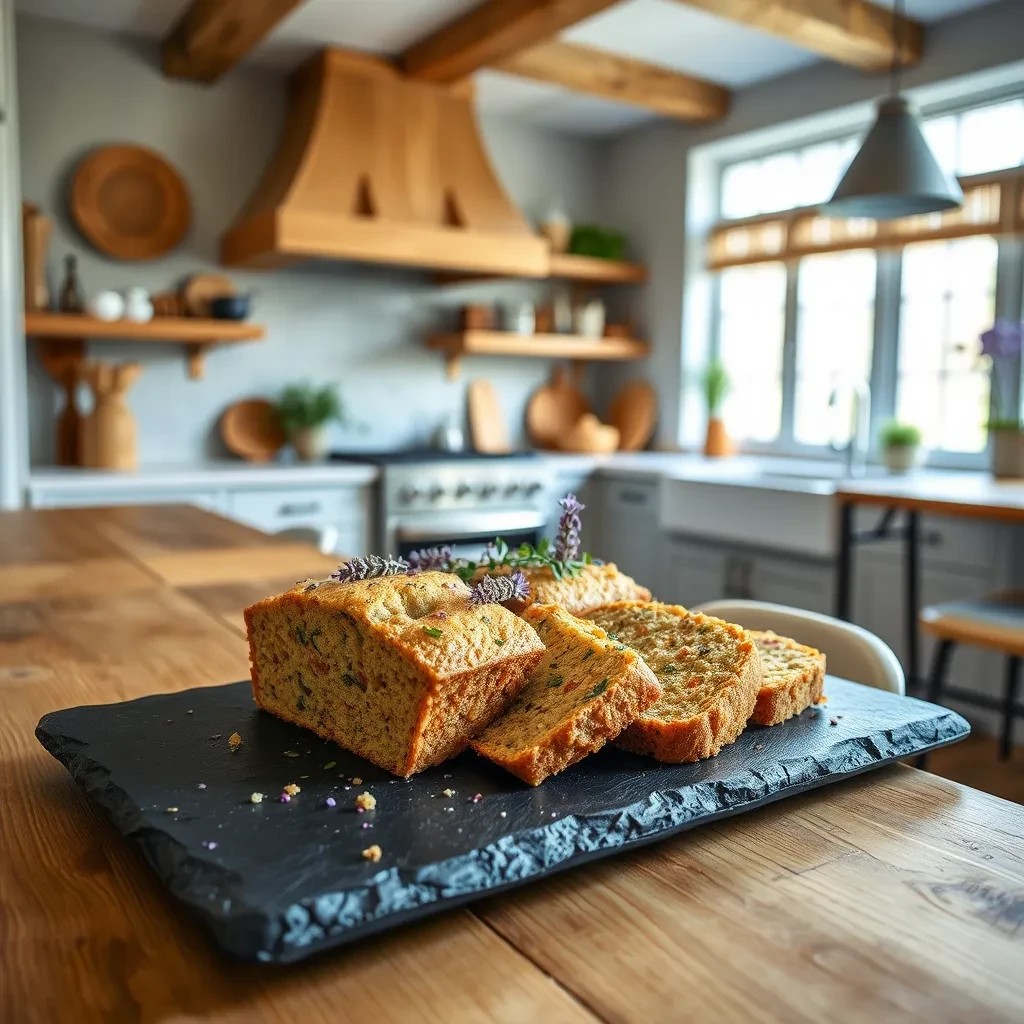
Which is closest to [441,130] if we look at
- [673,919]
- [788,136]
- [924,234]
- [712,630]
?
[788,136]

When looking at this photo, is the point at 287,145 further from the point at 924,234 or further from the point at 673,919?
the point at 673,919

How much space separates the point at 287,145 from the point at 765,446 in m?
2.47

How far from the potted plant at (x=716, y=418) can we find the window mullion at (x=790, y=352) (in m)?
0.26

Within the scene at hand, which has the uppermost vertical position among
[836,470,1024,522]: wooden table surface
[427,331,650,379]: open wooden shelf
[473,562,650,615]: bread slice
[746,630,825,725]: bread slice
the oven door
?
[427,331,650,379]: open wooden shelf

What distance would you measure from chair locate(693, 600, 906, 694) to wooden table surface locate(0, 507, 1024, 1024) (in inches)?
17.2

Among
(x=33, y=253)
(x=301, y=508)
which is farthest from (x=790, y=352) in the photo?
(x=33, y=253)

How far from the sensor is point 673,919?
603 mm

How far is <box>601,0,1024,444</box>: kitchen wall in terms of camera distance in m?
4.03

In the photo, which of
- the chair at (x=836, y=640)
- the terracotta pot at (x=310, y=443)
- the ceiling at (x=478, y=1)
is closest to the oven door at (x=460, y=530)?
the terracotta pot at (x=310, y=443)

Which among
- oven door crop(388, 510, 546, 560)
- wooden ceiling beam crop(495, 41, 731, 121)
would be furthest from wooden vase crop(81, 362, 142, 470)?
wooden ceiling beam crop(495, 41, 731, 121)

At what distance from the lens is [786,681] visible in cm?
88

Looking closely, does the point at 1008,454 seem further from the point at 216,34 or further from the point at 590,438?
the point at 216,34

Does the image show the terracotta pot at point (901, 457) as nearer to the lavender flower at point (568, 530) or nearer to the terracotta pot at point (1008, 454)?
the terracotta pot at point (1008, 454)

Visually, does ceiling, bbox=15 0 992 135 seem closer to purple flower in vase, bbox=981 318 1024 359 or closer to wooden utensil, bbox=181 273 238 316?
wooden utensil, bbox=181 273 238 316
